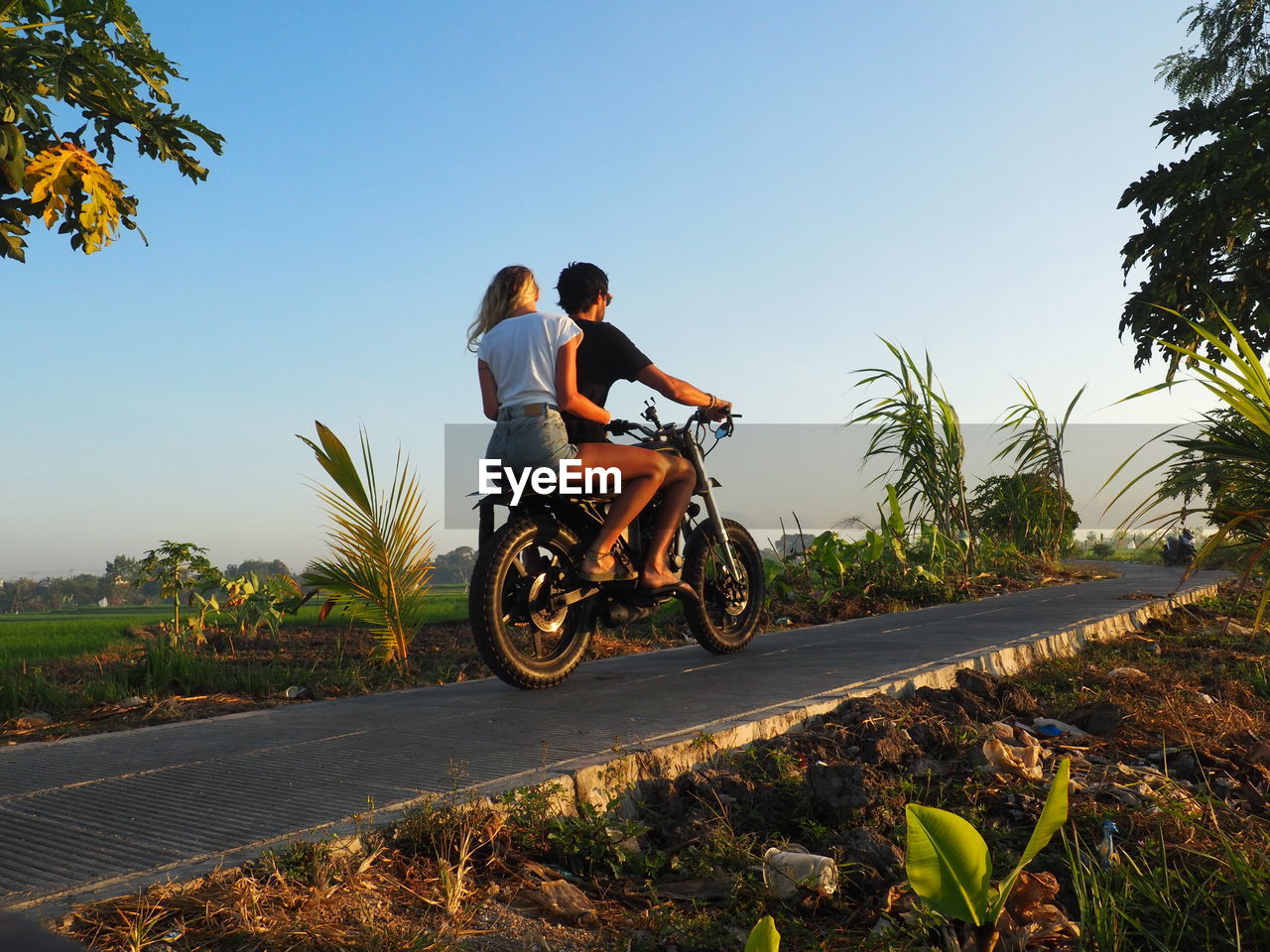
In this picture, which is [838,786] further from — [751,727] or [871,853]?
[751,727]

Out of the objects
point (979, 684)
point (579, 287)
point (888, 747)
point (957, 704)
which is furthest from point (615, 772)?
point (579, 287)

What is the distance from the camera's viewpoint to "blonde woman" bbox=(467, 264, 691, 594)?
4.31 m

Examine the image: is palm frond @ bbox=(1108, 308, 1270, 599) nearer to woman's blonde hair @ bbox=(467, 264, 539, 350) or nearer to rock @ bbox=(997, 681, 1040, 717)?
rock @ bbox=(997, 681, 1040, 717)

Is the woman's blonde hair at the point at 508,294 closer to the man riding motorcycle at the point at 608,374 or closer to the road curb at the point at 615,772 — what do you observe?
the man riding motorcycle at the point at 608,374

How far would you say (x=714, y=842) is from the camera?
2.38m

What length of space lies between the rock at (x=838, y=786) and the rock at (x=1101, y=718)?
1510mm

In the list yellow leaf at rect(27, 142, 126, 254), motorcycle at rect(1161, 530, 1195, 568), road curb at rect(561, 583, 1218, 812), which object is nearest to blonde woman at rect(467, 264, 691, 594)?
road curb at rect(561, 583, 1218, 812)

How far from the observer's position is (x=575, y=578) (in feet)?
14.8

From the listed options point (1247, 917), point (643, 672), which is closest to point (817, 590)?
point (643, 672)

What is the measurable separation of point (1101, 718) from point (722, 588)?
2.31 metres

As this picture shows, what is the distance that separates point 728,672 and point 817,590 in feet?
16.3

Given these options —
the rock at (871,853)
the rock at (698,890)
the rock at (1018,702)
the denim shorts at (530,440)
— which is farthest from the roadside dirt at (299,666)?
the rock at (871,853)

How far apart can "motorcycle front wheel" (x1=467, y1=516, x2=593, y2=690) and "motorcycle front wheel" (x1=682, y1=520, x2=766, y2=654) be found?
3.02 feet

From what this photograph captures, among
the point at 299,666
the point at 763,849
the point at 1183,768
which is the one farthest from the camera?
the point at 299,666
